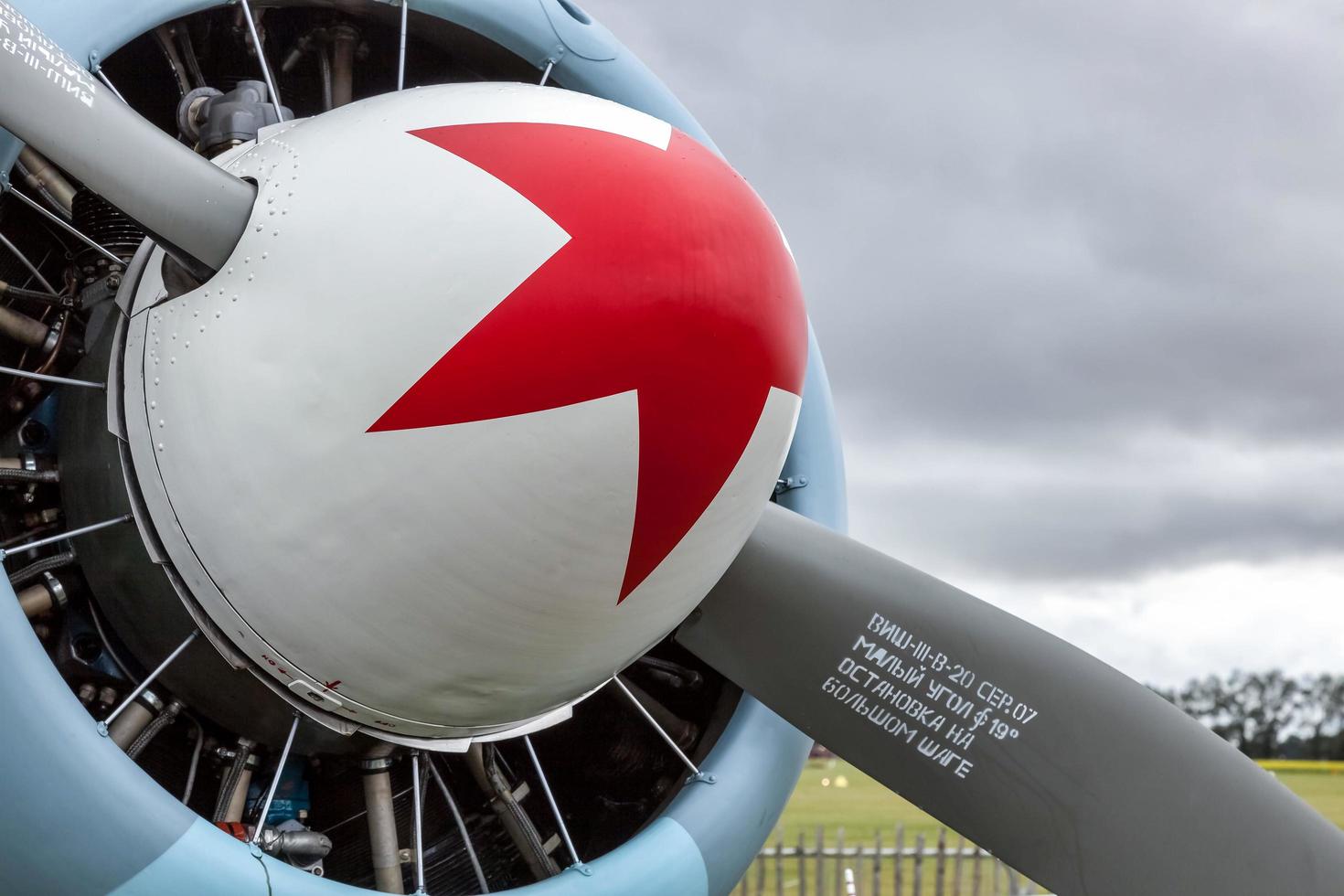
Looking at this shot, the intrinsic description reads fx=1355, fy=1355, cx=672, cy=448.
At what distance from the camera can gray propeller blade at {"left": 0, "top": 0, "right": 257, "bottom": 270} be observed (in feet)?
10.6

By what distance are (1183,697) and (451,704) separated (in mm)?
88748

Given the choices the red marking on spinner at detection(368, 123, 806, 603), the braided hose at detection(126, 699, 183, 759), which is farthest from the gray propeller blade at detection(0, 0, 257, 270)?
the braided hose at detection(126, 699, 183, 759)

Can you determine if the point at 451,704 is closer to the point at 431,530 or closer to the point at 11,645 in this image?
the point at 431,530

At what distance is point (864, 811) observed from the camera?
26828 millimetres

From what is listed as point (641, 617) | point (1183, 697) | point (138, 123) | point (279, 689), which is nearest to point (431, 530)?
point (641, 617)

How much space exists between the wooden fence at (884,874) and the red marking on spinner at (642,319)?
10484 millimetres

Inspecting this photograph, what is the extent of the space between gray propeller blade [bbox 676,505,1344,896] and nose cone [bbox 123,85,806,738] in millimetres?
1104

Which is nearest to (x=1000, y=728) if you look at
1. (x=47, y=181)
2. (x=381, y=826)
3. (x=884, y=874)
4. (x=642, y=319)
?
(x=381, y=826)

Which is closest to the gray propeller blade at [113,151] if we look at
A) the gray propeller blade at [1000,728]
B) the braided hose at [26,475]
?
the braided hose at [26,475]

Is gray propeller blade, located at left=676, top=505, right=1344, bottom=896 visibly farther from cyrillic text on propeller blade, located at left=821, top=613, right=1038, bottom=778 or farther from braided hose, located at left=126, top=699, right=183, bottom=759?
braided hose, located at left=126, top=699, right=183, bottom=759

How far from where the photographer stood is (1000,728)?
4.46 metres

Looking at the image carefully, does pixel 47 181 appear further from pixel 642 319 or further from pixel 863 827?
pixel 863 827

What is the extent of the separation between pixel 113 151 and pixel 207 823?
5.69 feet

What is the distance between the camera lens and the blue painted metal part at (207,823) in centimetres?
335
